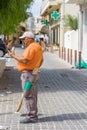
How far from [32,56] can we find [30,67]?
0.75ft

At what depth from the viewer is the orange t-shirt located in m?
8.22

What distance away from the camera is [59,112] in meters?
9.56

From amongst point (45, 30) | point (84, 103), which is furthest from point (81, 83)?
point (45, 30)

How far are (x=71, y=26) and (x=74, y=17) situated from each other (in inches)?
125

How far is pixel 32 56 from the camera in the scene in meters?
8.22

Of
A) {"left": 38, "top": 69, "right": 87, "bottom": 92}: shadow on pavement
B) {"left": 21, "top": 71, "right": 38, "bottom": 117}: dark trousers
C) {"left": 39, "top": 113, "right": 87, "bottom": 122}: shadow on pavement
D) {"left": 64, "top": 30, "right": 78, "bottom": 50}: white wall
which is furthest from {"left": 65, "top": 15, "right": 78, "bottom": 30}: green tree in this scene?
{"left": 21, "top": 71, "right": 38, "bottom": 117}: dark trousers

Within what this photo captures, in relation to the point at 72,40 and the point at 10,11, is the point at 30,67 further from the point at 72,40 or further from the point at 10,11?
the point at 72,40

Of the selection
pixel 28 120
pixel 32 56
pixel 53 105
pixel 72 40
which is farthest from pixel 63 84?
pixel 72 40

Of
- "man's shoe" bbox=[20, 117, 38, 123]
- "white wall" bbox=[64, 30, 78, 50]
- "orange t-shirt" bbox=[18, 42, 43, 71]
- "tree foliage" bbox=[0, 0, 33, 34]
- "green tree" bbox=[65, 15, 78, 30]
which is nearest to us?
"orange t-shirt" bbox=[18, 42, 43, 71]

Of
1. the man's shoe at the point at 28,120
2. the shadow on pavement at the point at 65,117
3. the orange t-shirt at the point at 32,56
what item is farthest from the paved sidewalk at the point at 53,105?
the orange t-shirt at the point at 32,56

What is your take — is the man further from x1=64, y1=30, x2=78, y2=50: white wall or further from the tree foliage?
x1=64, y1=30, x2=78, y2=50: white wall

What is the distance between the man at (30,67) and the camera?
27.0 ft

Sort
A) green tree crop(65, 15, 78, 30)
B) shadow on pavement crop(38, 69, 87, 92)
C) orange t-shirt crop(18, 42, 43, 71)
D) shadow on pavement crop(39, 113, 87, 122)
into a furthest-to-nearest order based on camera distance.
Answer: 1. green tree crop(65, 15, 78, 30)
2. shadow on pavement crop(38, 69, 87, 92)
3. shadow on pavement crop(39, 113, 87, 122)
4. orange t-shirt crop(18, 42, 43, 71)

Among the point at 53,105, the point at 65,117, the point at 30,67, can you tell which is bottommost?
the point at 53,105
